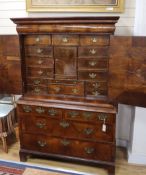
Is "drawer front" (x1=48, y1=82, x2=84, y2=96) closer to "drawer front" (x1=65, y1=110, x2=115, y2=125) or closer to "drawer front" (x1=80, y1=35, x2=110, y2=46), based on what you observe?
"drawer front" (x1=65, y1=110, x2=115, y2=125)

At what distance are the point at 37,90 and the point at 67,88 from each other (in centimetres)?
34

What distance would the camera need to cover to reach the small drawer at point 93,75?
224cm

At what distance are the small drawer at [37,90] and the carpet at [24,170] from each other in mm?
817

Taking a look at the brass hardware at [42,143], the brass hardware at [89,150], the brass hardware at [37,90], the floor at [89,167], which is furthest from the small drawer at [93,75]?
the floor at [89,167]

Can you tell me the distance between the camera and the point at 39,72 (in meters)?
2.38

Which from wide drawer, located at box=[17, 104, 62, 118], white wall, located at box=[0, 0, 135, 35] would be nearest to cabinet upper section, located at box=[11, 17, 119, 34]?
white wall, located at box=[0, 0, 135, 35]

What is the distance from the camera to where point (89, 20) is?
2.04 meters

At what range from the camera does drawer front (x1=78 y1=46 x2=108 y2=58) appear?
2170 millimetres

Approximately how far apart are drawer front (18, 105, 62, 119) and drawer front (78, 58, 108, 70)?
0.51 metres

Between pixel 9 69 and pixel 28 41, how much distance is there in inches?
13.9

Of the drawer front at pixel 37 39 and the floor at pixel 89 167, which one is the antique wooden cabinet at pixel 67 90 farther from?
the floor at pixel 89 167

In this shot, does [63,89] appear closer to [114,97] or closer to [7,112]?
[114,97]

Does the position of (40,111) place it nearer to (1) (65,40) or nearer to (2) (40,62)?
(2) (40,62)

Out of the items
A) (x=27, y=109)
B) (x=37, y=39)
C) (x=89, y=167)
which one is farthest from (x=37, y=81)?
(x=89, y=167)
